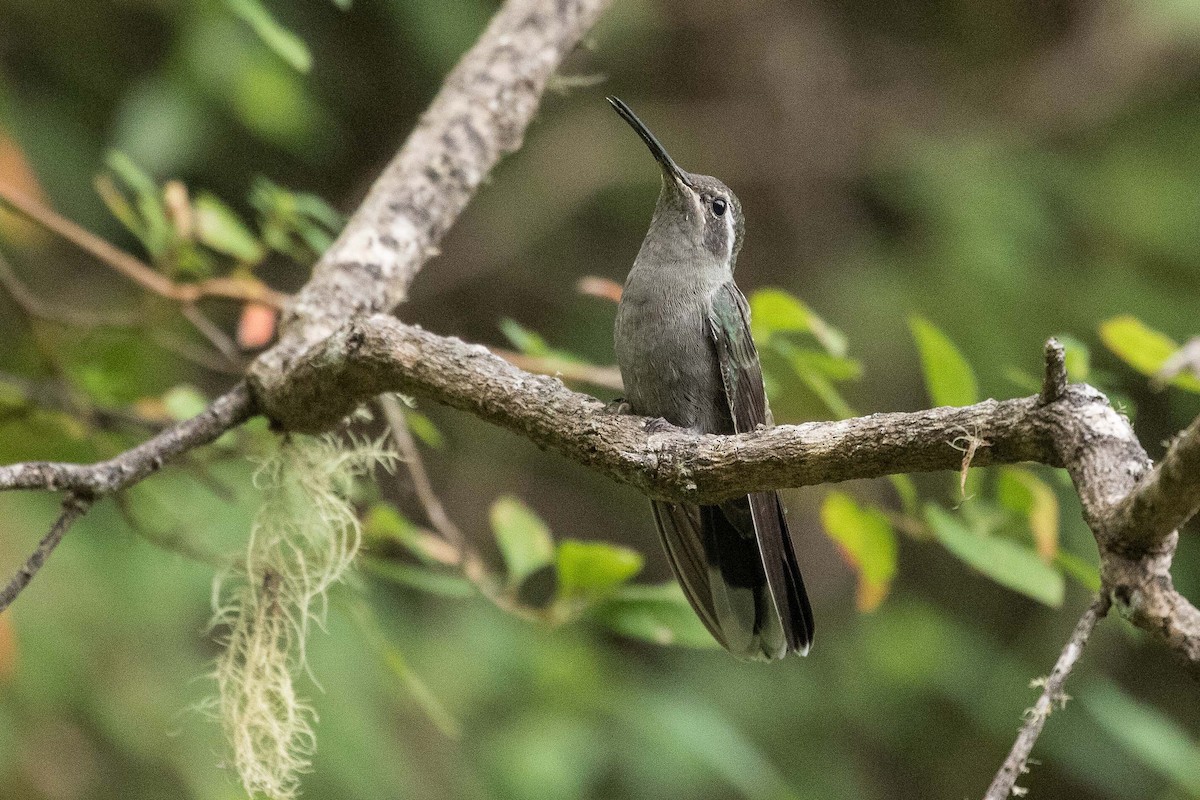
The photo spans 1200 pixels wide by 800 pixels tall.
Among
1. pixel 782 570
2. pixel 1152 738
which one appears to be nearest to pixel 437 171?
pixel 782 570

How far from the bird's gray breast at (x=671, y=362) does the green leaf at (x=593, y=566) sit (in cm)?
42

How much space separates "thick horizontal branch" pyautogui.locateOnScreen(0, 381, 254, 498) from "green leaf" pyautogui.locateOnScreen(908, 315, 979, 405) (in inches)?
55.1

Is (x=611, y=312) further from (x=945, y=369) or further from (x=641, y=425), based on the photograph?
(x=641, y=425)

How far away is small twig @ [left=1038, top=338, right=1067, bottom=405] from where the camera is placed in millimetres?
1418

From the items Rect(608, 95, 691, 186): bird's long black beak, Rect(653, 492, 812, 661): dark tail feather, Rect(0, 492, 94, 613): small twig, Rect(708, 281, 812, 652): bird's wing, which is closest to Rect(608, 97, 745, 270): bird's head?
Rect(608, 95, 691, 186): bird's long black beak

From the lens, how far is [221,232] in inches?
114

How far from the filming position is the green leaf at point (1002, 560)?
2.47m

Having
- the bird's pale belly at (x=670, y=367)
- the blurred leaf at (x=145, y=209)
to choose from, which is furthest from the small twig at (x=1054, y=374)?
the blurred leaf at (x=145, y=209)

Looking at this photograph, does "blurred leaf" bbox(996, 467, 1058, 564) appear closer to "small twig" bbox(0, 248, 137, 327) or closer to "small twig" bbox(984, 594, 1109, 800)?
"small twig" bbox(984, 594, 1109, 800)

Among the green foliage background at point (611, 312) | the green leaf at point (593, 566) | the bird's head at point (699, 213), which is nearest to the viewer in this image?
the green leaf at point (593, 566)

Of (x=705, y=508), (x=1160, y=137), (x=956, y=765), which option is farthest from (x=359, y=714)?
(x=1160, y=137)

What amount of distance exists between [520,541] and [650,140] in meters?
1.15

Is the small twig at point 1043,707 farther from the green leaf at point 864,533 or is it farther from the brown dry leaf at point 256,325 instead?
the brown dry leaf at point 256,325

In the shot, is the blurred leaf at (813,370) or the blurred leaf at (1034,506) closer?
the blurred leaf at (1034,506)
